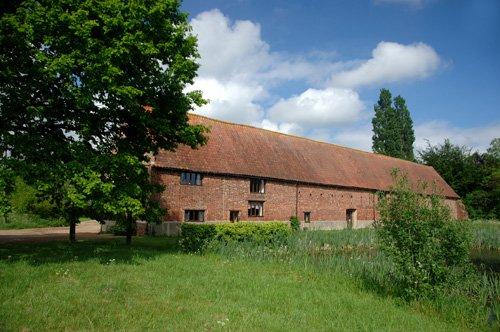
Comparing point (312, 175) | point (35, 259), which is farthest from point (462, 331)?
point (312, 175)

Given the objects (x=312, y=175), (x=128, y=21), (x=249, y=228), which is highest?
(x=128, y=21)

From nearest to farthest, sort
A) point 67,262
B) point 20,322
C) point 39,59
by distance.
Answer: point 20,322 < point 39,59 < point 67,262

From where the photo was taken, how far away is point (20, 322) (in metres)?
7.16

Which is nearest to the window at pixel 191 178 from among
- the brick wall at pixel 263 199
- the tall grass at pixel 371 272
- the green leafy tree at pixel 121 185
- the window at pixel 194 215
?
the brick wall at pixel 263 199

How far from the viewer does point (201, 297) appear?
9648 millimetres

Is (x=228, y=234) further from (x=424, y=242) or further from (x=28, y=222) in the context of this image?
(x=28, y=222)

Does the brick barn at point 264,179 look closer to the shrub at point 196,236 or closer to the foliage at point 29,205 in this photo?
the shrub at point 196,236

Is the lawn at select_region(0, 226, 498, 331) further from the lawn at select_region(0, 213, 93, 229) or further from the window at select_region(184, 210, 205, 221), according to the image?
the lawn at select_region(0, 213, 93, 229)

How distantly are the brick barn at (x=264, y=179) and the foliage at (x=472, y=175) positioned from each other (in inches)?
728

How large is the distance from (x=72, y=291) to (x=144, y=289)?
1686 mm

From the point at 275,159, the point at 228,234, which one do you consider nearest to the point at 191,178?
the point at 228,234

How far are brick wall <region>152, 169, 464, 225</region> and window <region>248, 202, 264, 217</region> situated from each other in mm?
268

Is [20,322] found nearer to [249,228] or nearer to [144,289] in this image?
[144,289]

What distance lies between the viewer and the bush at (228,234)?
715 inches
